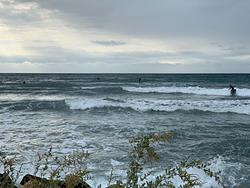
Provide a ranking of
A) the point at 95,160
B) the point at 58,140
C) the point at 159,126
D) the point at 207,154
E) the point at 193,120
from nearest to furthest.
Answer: the point at 95,160 → the point at 207,154 → the point at 58,140 → the point at 159,126 → the point at 193,120

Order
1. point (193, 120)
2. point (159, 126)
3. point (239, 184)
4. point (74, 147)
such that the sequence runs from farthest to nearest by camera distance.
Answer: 1. point (193, 120)
2. point (159, 126)
3. point (74, 147)
4. point (239, 184)

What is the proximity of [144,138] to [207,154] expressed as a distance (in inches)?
440

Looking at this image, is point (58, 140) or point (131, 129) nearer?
point (58, 140)

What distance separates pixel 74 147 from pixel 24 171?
4505 mm

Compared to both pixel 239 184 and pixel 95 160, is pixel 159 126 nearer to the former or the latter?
pixel 95 160

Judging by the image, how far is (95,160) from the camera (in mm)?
12266

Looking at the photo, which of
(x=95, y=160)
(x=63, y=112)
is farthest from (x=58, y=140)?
(x=63, y=112)

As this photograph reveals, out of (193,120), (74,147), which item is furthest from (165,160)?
(193,120)

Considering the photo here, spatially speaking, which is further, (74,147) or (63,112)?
(63,112)

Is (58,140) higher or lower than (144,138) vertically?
lower

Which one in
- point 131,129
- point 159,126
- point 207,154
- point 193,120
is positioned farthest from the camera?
point 193,120

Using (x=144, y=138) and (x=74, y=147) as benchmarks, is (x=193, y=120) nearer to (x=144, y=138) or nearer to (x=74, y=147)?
(x=74, y=147)

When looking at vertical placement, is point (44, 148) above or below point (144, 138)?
below

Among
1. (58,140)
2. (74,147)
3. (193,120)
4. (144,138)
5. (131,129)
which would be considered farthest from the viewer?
(193,120)
